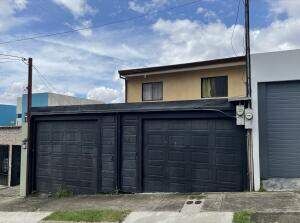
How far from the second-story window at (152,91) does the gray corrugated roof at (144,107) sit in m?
6.25

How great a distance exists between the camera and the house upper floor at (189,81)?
1767 cm

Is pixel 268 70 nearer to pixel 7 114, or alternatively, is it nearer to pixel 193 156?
pixel 193 156

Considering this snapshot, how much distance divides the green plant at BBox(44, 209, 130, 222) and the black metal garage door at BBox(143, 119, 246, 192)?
284cm

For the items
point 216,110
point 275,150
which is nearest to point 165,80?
point 216,110

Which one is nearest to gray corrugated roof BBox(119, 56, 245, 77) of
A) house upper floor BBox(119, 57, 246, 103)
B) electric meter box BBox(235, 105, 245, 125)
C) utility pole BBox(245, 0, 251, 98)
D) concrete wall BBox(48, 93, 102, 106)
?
house upper floor BBox(119, 57, 246, 103)

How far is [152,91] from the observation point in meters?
20.1

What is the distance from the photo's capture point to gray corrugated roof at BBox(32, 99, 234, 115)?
1203 cm

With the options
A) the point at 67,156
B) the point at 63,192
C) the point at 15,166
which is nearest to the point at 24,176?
the point at 63,192

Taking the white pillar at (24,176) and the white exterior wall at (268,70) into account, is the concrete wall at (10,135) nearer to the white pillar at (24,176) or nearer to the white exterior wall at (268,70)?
the white pillar at (24,176)

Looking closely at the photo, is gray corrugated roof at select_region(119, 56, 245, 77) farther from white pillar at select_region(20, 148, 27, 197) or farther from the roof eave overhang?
white pillar at select_region(20, 148, 27, 197)

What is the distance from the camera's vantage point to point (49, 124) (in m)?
15.4

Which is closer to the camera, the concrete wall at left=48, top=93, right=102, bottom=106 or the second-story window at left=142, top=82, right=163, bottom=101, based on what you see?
the second-story window at left=142, top=82, right=163, bottom=101

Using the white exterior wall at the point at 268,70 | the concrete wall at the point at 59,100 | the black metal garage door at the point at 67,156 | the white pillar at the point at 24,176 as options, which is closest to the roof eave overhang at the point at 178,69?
the white exterior wall at the point at 268,70

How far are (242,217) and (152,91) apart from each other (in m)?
12.2
